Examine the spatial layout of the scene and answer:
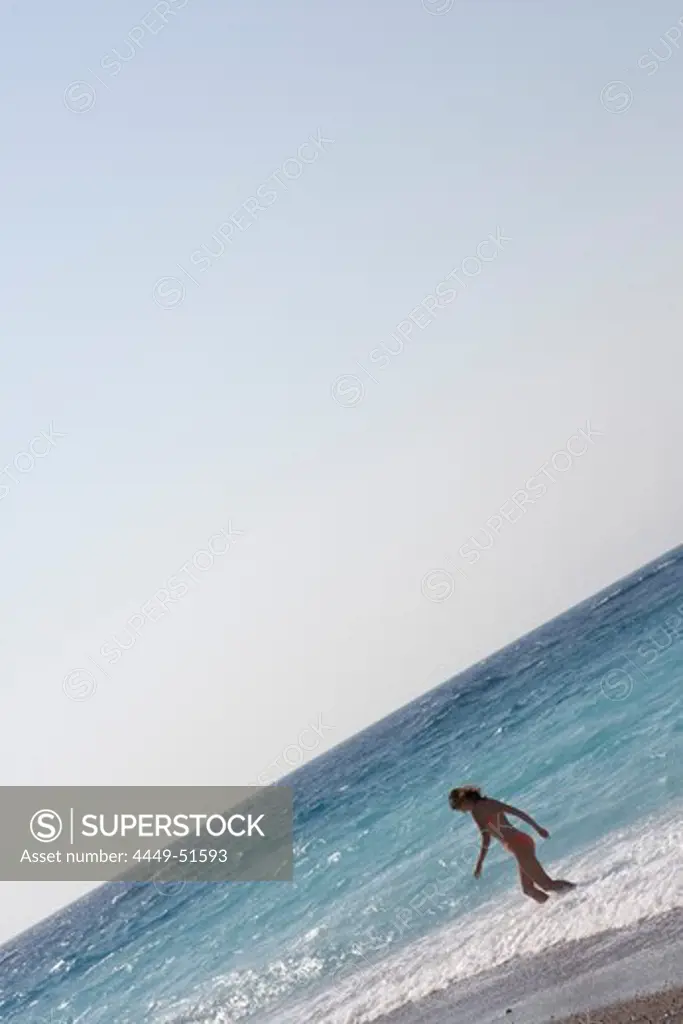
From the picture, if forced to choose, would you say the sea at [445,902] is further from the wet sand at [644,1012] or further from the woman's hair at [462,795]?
the woman's hair at [462,795]

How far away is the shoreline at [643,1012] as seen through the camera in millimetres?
10102

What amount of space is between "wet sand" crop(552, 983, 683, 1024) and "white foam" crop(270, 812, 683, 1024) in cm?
249

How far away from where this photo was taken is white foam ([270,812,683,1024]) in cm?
1403

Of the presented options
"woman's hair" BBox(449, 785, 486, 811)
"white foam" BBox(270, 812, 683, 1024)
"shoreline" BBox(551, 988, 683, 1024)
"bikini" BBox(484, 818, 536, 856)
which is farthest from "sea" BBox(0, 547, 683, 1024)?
"woman's hair" BBox(449, 785, 486, 811)

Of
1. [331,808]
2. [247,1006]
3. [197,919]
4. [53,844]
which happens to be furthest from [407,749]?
[247,1006]

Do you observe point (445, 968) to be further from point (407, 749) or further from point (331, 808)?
point (407, 749)

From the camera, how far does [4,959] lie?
294ft

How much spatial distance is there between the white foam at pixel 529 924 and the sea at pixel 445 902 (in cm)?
3

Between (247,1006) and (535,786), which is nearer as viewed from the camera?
(247,1006)

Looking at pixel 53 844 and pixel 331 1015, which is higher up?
pixel 53 844

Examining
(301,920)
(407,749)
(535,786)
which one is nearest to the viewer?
(301,920)

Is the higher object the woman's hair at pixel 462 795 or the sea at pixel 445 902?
the woman's hair at pixel 462 795

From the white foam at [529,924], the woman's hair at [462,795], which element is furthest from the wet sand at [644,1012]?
the woman's hair at [462,795]

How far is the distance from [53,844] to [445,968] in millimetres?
60697
